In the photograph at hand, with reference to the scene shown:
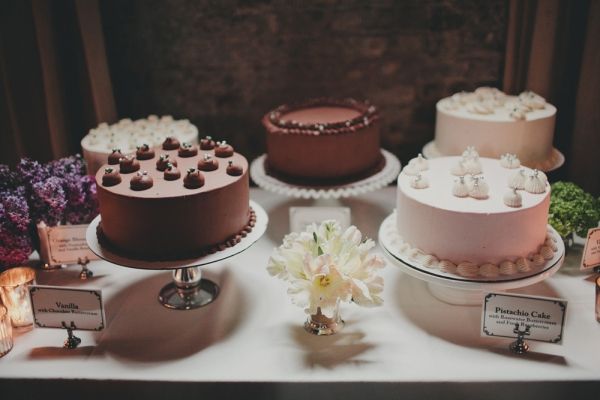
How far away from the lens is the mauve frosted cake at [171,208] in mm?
1615

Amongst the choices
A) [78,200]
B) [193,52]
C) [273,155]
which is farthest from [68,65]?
[273,155]

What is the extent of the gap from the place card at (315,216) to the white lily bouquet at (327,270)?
38 centimetres

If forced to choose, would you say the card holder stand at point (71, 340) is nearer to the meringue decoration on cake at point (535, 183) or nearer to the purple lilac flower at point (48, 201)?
the purple lilac flower at point (48, 201)

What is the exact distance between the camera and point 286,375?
5.10 ft

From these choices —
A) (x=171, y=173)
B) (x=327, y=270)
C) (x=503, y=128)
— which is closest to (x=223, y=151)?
(x=171, y=173)

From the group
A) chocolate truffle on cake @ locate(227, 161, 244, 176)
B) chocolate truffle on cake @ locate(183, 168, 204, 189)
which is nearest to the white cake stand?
chocolate truffle on cake @ locate(227, 161, 244, 176)

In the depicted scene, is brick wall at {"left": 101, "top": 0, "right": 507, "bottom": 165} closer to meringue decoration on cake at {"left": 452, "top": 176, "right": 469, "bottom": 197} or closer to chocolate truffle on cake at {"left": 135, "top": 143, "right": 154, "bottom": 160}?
chocolate truffle on cake at {"left": 135, "top": 143, "right": 154, "bottom": 160}

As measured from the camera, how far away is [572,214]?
1.99 metres

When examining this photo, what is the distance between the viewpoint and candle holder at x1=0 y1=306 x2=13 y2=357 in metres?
1.63

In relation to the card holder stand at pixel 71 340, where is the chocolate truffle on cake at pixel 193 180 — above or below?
above

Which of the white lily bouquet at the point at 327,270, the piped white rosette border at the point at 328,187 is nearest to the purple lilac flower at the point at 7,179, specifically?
the piped white rosette border at the point at 328,187

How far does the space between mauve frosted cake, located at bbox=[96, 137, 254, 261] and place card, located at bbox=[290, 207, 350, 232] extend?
1.16 ft

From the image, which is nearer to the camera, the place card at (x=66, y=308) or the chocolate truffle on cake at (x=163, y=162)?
the place card at (x=66, y=308)

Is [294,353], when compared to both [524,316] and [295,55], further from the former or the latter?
[295,55]
